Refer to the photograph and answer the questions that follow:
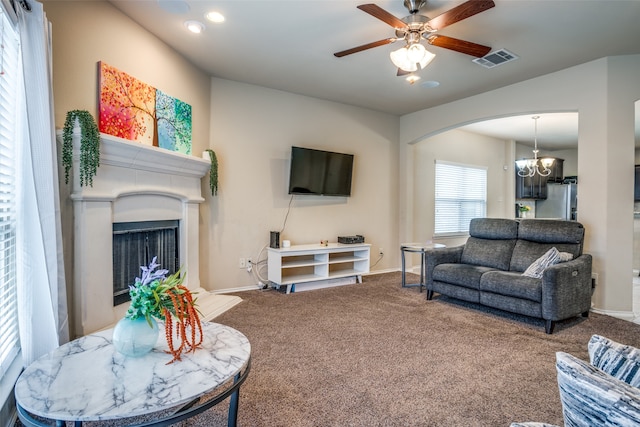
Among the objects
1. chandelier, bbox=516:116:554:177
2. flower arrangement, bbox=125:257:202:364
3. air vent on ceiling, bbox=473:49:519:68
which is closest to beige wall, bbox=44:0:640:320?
air vent on ceiling, bbox=473:49:519:68

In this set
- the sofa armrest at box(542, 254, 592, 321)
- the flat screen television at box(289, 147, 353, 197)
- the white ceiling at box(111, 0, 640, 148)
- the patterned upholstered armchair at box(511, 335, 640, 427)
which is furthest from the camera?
the flat screen television at box(289, 147, 353, 197)

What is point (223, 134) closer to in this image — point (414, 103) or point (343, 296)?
point (343, 296)

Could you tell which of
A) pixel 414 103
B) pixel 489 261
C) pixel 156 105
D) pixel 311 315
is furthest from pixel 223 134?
pixel 489 261

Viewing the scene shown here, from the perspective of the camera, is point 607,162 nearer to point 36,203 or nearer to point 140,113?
point 140,113

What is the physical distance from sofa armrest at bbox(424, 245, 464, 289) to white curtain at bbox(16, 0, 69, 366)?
3523 millimetres

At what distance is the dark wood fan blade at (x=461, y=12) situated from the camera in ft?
6.72

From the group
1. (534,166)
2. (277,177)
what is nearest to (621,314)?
(534,166)

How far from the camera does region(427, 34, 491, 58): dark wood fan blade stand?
257cm

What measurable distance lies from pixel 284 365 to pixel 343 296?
191 cm

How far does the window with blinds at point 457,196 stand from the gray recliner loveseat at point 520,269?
86.8 inches

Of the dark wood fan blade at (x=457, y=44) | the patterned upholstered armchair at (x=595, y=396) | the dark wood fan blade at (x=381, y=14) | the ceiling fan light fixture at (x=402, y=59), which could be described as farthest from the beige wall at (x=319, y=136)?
the patterned upholstered armchair at (x=595, y=396)

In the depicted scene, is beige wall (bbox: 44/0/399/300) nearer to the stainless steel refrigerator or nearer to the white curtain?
the white curtain

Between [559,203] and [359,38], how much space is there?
6.81 meters

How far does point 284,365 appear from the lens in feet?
7.64
